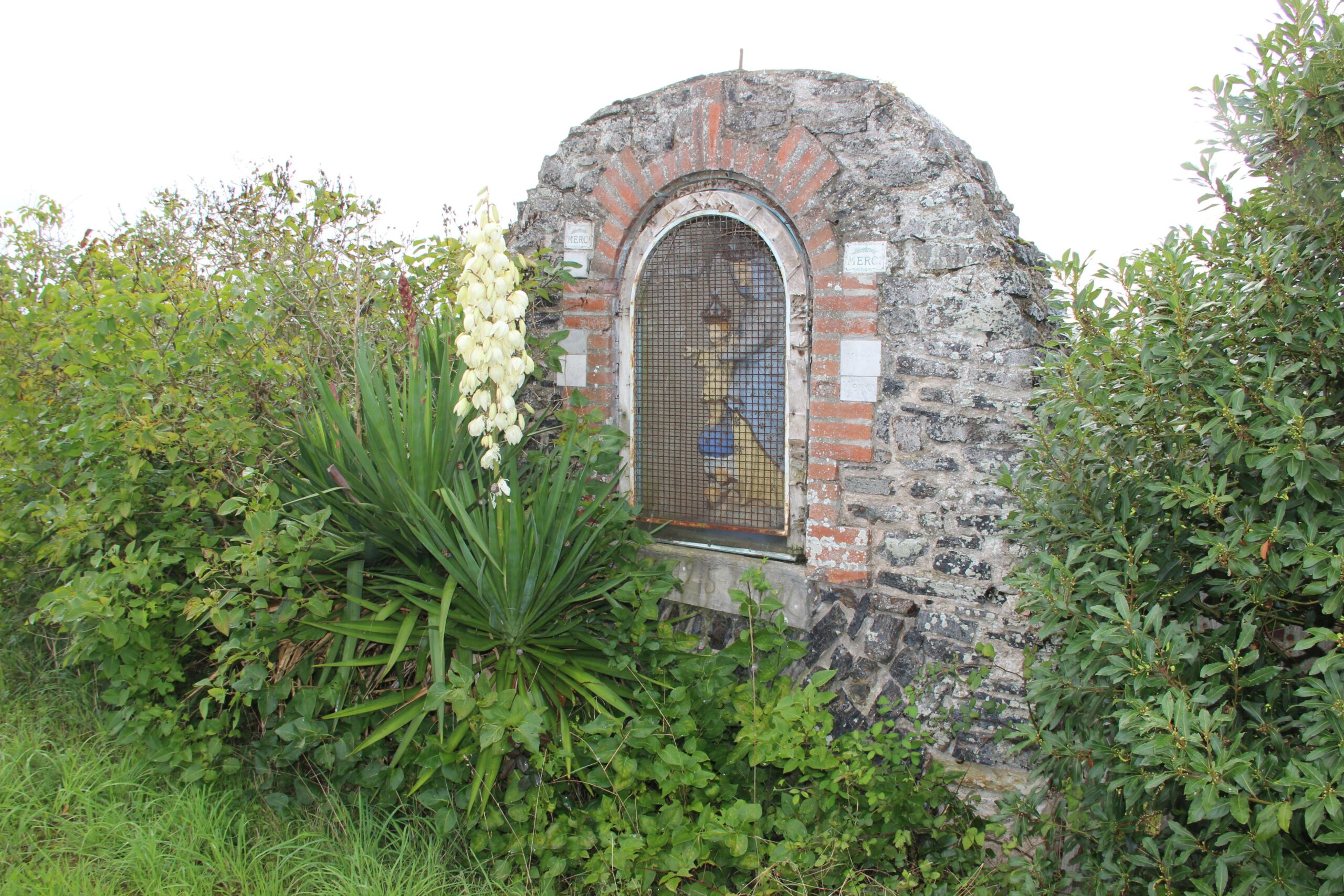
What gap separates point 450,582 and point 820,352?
81.5 inches

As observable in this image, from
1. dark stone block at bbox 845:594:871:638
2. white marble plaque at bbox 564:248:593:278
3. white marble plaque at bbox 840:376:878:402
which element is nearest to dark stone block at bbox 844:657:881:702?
dark stone block at bbox 845:594:871:638

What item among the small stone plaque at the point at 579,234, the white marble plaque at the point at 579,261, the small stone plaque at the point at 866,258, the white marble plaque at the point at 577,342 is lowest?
the white marble plaque at the point at 577,342

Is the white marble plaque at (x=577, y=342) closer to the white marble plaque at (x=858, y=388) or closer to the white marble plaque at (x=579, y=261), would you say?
the white marble plaque at (x=579, y=261)

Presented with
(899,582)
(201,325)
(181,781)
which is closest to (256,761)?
(181,781)

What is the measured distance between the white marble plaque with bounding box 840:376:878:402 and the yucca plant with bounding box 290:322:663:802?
4.01 ft

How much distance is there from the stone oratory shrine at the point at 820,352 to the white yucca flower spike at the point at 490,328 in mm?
1586

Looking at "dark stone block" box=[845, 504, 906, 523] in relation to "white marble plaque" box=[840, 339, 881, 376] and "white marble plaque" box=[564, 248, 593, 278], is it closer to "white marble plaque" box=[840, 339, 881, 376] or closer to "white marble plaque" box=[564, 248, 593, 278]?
"white marble plaque" box=[840, 339, 881, 376]

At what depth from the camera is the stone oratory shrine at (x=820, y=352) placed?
3.71 meters

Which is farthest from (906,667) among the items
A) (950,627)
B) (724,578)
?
(724,578)

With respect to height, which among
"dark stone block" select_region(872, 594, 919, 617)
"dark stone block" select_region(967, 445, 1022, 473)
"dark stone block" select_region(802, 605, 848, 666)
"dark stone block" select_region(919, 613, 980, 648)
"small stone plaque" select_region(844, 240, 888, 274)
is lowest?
"dark stone block" select_region(802, 605, 848, 666)

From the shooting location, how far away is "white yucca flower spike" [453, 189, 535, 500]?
3043 millimetres

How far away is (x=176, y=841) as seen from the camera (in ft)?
10.7

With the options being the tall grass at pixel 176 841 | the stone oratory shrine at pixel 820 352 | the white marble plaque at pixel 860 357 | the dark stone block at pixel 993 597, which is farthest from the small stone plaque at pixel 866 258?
the tall grass at pixel 176 841

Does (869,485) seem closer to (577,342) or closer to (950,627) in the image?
(950,627)
